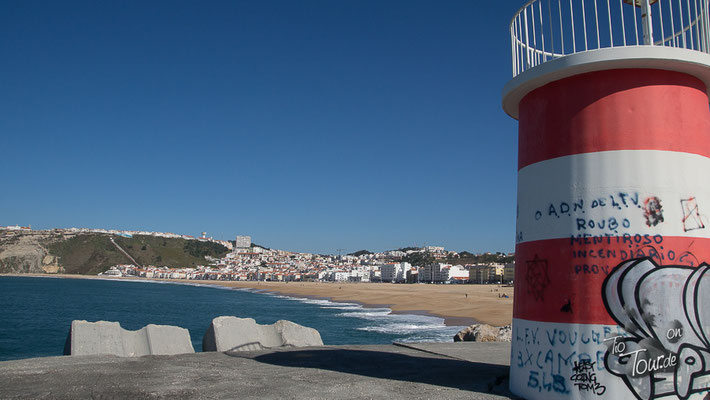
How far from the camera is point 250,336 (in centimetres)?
1192

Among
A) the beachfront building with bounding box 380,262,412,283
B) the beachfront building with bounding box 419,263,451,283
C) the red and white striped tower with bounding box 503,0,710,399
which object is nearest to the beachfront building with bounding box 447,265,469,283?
the beachfront building with bounding box 419,263,451,283

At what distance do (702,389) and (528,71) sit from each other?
166 inches

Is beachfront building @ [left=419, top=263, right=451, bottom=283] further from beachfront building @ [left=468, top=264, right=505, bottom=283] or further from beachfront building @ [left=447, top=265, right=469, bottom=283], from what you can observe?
beachfront building @ [left=468, top=264, right=505, bottom=283]

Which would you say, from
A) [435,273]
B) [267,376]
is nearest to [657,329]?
[267,376]

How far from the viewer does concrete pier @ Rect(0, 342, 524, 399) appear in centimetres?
645

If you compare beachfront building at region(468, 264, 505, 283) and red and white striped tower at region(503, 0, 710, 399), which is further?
beachfront building at region(468, 264, 505, 283)

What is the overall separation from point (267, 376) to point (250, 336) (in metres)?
4.41

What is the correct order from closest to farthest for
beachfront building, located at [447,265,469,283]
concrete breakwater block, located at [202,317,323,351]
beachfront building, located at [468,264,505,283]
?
concrete breakwater block, located at [202,317,323,351]
beachfront building, located at [468,264,505,283]
beachfront building, located at [447,265,469,283]

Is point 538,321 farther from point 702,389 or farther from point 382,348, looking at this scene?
point 382,348

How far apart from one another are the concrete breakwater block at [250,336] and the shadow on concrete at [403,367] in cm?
138

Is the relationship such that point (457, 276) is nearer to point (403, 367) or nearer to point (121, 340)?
point (121, 340)

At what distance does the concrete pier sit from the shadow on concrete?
0.01 metres

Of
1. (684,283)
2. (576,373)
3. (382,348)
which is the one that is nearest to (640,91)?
(684,283)

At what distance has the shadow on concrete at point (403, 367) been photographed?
7336 millimetres
